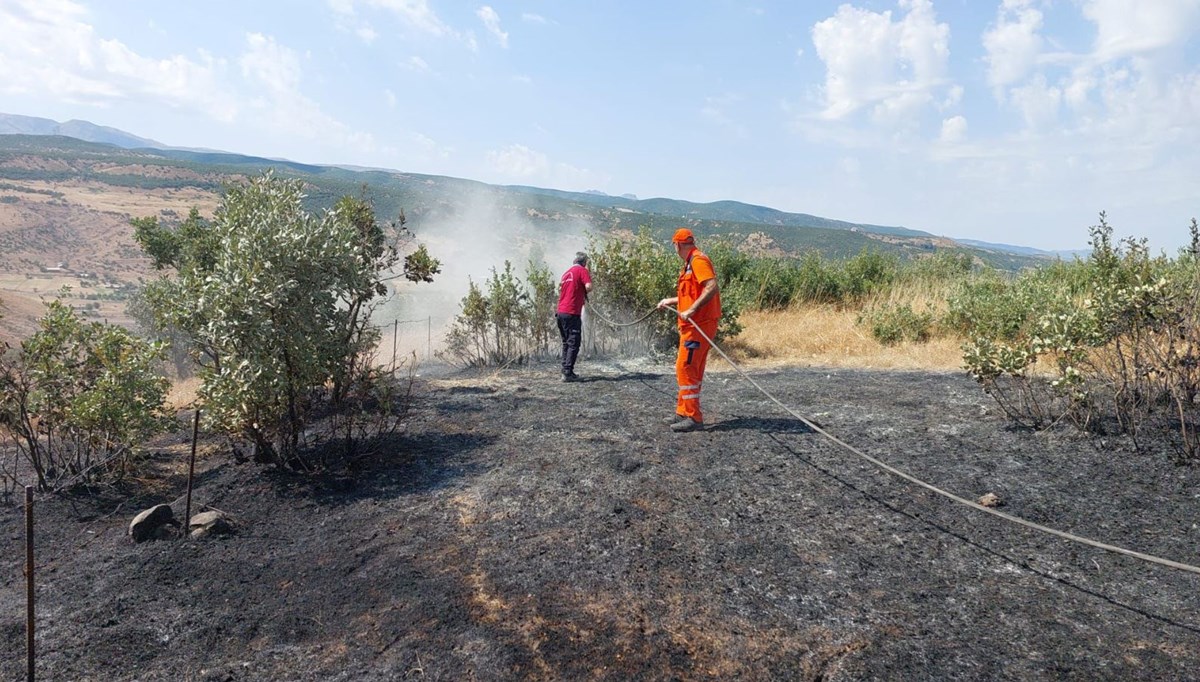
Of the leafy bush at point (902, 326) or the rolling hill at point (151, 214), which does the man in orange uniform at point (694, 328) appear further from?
the rolling hill at point (151, 214)

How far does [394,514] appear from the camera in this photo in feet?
14.6

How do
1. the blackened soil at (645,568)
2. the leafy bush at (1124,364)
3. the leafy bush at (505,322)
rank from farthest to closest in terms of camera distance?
1. the leafy bush at (505,322)
2. the leafy bush at (1124,364)
3. the blackened soil at (645,568)

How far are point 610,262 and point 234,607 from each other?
8.01 metres

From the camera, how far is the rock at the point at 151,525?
4086mm

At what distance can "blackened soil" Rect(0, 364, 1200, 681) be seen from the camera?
2896 millimetres

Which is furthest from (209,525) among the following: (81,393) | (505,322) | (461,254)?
(461,254)

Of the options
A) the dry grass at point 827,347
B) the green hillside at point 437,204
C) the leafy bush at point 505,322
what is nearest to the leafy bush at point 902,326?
the dry grass at point 827,347

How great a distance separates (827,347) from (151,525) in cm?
916

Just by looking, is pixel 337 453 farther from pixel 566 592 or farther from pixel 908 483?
pixel 908 483

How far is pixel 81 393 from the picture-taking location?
198 inches

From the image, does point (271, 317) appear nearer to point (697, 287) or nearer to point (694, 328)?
point (694, 328)

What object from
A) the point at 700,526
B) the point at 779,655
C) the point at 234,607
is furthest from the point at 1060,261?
the point at 234,607

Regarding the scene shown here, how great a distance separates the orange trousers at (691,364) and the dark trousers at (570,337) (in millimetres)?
2743

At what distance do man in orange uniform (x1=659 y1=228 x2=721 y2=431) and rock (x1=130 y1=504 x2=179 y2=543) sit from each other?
12.7ft
